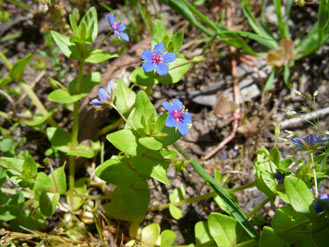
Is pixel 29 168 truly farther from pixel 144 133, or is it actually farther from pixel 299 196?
pixel 299 196

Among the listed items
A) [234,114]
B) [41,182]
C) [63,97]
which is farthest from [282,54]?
[41,182]

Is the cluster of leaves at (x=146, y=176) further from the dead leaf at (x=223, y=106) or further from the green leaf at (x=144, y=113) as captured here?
the dead leaf at (x=223, y=106)

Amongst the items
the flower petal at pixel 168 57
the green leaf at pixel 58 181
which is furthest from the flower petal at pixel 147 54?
the green leaf at pixel 58 181

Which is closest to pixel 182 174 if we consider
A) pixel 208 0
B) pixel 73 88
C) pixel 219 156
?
pixel 219 156

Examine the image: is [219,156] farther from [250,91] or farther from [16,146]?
[16,146]

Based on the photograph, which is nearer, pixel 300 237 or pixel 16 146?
pixel 300 237
